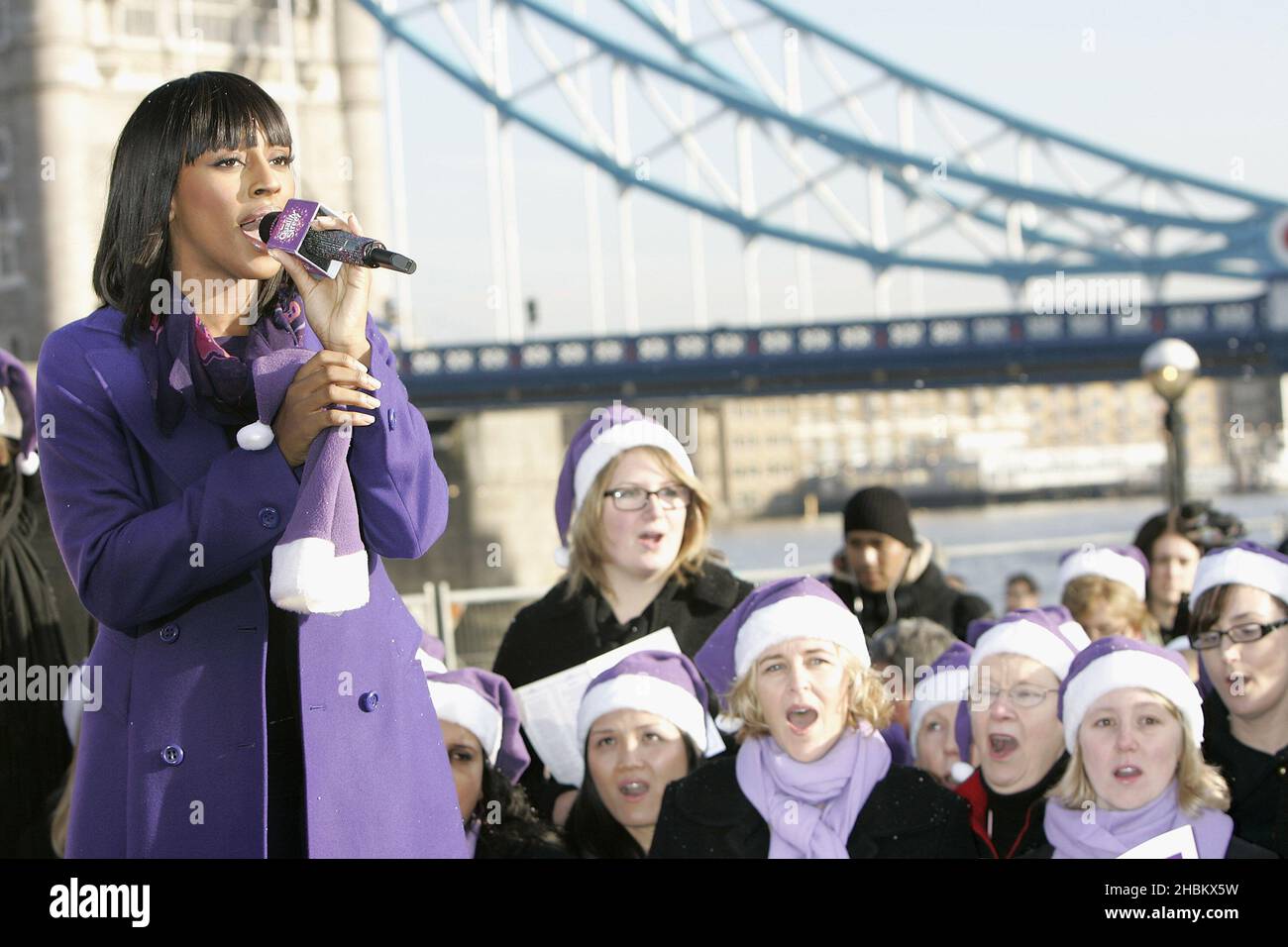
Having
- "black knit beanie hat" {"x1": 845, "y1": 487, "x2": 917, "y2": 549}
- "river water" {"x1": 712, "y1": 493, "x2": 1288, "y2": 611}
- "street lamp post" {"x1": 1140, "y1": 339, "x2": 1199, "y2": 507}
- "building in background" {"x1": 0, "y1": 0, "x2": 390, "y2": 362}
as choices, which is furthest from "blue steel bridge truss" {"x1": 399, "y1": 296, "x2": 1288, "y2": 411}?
"black knit beanie hat" {"x1": 845, "y1": 487, "x2": 917, "y2": 549}

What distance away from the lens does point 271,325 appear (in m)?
1.73

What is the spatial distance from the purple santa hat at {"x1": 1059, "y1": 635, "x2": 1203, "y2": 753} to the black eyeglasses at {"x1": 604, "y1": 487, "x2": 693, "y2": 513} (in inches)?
25.5

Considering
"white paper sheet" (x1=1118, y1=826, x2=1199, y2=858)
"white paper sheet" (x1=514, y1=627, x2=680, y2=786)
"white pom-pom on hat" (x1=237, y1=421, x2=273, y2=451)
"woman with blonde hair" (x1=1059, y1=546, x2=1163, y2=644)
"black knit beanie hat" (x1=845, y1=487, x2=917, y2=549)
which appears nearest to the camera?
"white pom-pom on hat" (x1=237, y1=421, x2=273, y2=451)

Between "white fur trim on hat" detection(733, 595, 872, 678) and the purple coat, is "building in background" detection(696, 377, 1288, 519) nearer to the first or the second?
"white fur trim on hat" detection(733, 595, 872, 678)

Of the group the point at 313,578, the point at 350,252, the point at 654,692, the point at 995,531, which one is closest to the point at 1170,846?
the point at 654,692

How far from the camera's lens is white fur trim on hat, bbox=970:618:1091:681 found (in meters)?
2.56

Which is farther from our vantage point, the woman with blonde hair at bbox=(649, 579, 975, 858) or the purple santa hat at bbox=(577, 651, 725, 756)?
the purple santa hat at bbox=(577, 651, 725, 756)

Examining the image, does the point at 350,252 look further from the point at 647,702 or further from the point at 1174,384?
the point at 1174,384

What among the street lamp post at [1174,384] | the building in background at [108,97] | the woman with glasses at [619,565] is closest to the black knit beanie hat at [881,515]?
the woman with glasses at [619,565]

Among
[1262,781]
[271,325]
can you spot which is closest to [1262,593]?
[1262,781]

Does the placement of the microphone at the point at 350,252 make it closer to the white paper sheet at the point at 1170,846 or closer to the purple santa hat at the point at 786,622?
the purple santa hat at the point at 786,622

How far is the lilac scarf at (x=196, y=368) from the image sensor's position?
164 cm

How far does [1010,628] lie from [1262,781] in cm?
41
